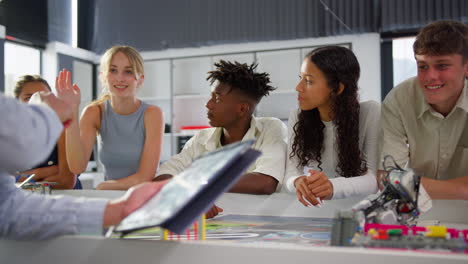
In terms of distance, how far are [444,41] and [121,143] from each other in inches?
50.6

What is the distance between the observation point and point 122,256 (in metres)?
0.62

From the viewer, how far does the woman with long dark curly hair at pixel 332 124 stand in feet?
5.09

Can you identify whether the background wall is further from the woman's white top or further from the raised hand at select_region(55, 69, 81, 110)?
the raised hand at select_region(55, 69, 81, 110)

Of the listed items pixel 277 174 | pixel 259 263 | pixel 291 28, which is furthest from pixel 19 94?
pixel 291 28

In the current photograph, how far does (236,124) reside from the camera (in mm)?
1910

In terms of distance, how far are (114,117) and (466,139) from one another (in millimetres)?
1364

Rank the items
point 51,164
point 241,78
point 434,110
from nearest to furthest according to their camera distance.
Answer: point 434,110
point 51,164
point 241,78

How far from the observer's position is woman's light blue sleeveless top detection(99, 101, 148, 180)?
193cm

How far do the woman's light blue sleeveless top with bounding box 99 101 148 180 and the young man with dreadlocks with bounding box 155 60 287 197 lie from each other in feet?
0.45

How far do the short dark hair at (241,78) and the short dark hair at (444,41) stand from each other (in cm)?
82

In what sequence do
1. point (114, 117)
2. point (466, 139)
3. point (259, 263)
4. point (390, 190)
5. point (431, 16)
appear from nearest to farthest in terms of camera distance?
point (259, 263)
point (390, 190)
point (466, 139)
point (114, 117)
point (431, 16)

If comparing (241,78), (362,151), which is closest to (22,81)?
(241,78)

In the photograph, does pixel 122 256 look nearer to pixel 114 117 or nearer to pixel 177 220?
pixel 177 220

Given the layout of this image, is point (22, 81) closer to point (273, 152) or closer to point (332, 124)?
point (273, 152)
